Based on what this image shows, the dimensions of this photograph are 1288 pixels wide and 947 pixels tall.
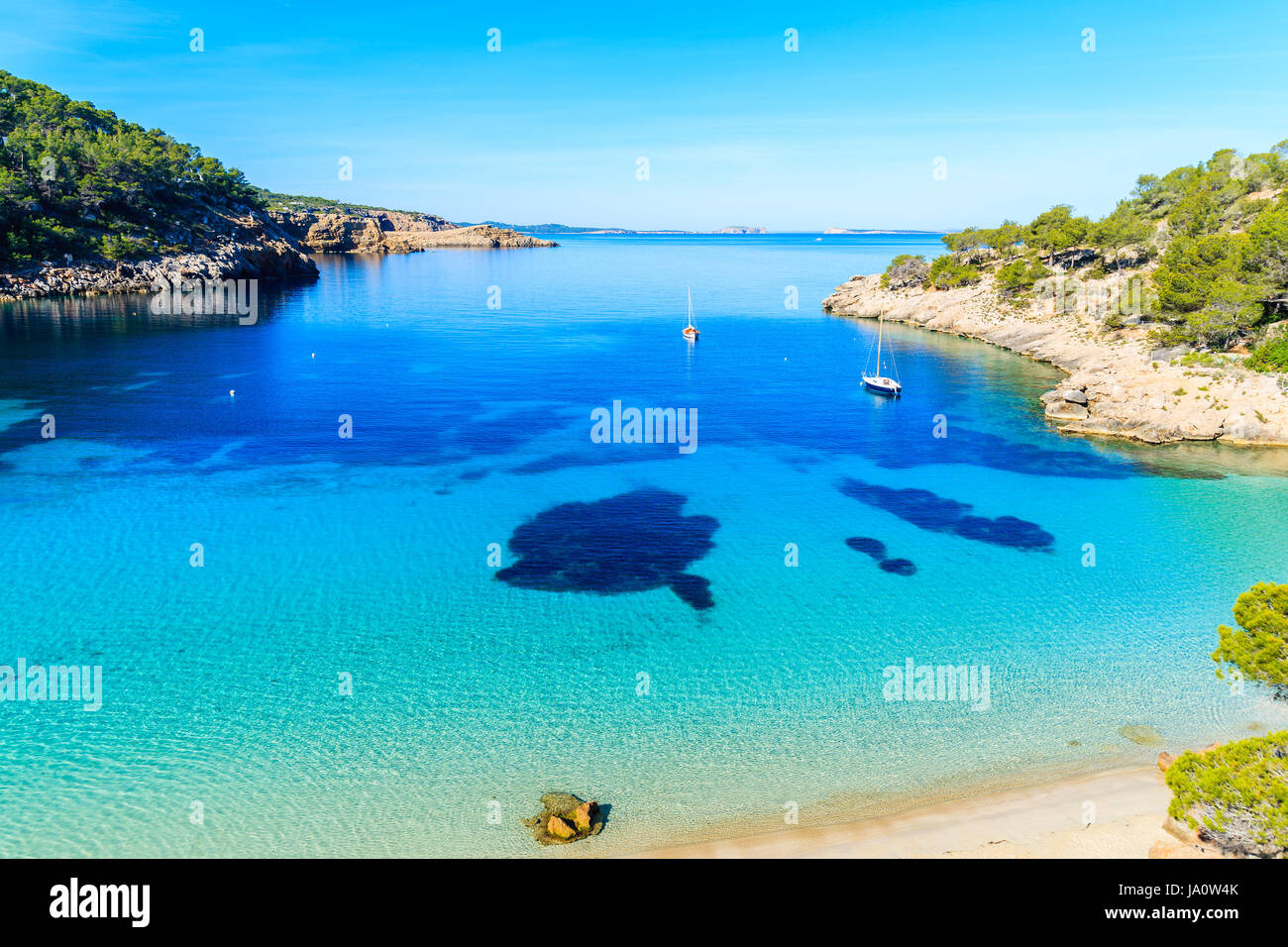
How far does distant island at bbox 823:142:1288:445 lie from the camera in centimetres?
5550

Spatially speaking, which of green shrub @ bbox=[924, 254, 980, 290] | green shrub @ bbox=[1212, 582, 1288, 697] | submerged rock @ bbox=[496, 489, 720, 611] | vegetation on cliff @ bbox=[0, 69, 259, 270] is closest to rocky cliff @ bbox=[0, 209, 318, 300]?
vegetation on cliff @ bbox=[0, 69, 259, 270]

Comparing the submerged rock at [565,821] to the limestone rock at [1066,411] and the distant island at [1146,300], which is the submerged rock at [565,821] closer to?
the distant island at [1146,300]

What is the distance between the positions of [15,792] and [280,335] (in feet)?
277

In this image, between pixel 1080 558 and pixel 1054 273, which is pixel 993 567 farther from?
pixel 1054 273

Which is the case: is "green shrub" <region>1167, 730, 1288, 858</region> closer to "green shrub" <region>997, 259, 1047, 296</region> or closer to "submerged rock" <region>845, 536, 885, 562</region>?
"submerged rock" <region>845, 536, 885, 562</region>

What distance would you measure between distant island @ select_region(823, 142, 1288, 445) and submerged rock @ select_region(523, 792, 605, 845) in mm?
52444

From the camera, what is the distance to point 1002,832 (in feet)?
62.3

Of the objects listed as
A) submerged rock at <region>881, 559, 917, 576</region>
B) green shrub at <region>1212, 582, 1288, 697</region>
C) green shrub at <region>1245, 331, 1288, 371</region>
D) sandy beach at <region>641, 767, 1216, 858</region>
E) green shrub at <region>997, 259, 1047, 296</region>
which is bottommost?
sandy beach at <region>641, 767, 1216, 858</region>

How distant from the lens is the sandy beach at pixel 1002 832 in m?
18.2

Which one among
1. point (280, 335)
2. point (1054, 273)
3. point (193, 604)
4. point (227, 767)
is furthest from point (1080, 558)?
point (280, 335)

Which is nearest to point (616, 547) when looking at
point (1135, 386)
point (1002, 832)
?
point (1002, 832)

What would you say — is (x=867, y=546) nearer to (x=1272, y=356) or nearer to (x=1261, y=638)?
(x=1261, y=638)

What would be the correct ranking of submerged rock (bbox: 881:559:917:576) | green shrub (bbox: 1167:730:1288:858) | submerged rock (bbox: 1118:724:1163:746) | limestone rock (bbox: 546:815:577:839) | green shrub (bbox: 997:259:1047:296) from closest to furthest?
green shrub (bbox: 1167:730:1288:858), limestone rock (bbox: 546:815:577:839), submerged rock (bbox: 1118:724:1163:746), submerged rock (bbox: 881:559:917:576), green shrub (bbox: 997:259:1047:296)

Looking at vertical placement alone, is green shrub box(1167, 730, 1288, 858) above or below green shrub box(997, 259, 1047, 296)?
below
